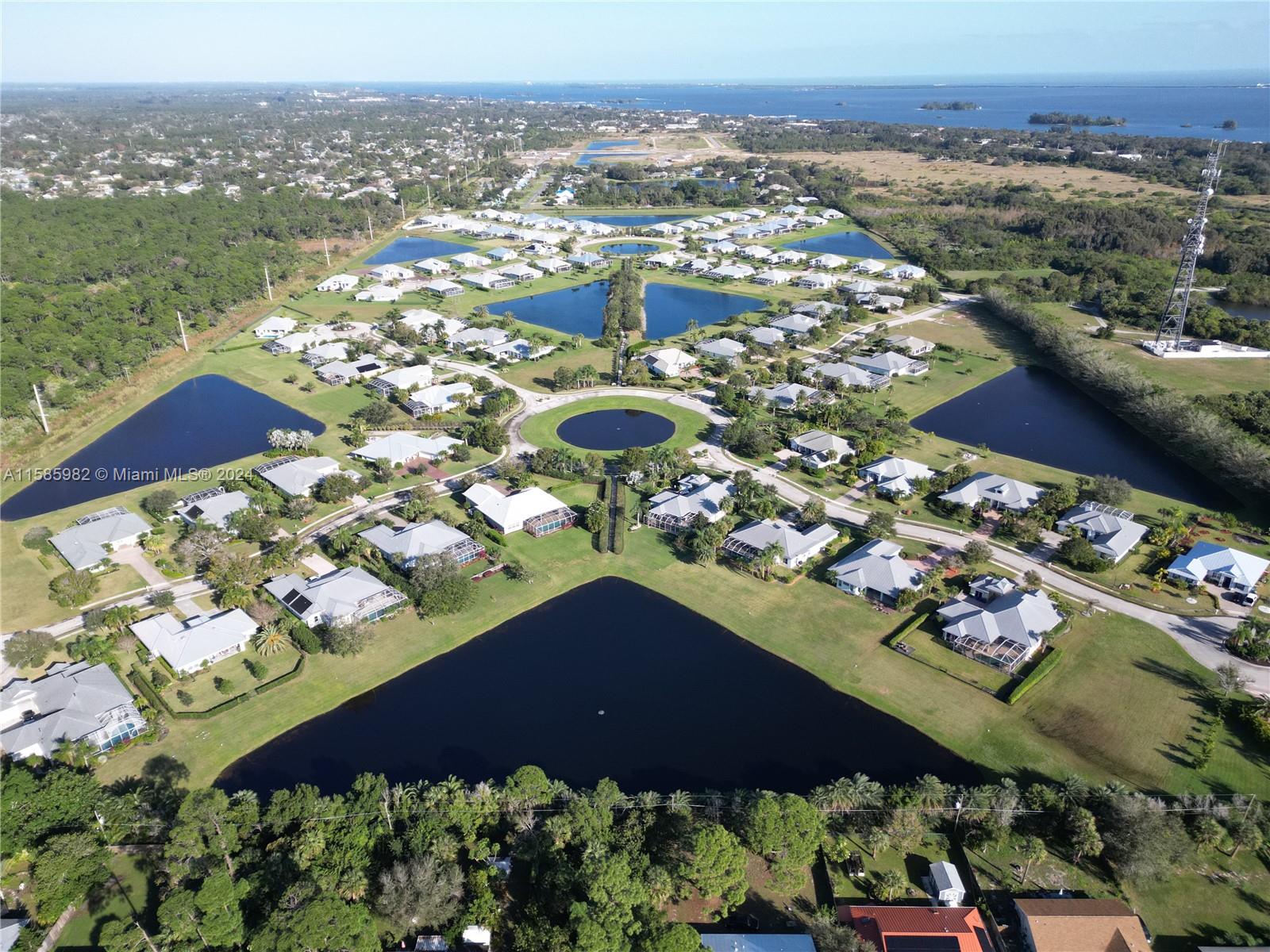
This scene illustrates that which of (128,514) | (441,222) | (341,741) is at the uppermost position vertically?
(441,222)

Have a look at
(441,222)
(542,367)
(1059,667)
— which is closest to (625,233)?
(441,222)

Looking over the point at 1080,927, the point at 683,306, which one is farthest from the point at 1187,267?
the point at 1080,927

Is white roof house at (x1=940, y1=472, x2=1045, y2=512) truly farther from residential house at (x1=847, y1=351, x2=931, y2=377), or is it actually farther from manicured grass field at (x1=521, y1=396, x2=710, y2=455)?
residential house at (x1=847, y1=351, x2=931, y2=377)

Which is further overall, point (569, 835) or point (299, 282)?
point (299, 282)

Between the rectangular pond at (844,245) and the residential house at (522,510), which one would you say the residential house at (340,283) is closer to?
the residential house at (522,510)

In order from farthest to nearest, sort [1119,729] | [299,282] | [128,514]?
[299,282]
[128,514]
[1119,729]

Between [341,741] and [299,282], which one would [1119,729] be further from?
[299,282]
